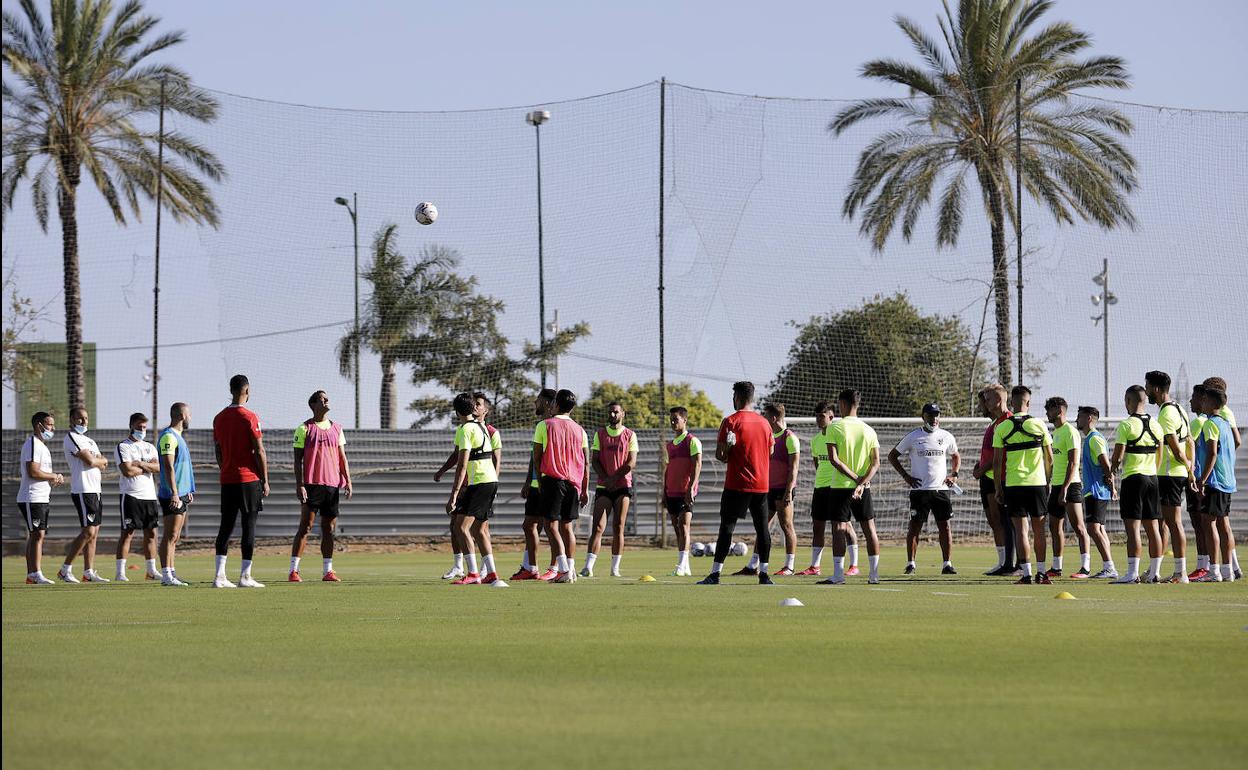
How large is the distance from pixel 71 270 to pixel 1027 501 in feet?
73.7

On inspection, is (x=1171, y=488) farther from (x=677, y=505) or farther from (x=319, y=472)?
(x=319, y=472)

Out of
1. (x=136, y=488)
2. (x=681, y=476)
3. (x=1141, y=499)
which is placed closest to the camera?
(x=1141, y=499)

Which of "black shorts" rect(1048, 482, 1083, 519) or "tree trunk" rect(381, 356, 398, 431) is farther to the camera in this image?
"tree trunk" rect(381, 356, 398, 431)

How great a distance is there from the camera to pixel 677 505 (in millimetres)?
18641

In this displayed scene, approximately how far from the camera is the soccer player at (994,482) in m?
15.8

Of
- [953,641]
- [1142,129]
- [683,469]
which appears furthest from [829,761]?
[1142,129]

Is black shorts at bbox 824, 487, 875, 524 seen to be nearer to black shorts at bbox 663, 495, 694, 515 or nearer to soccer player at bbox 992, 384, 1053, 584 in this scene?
soccer player at bbox 992, 384, 1053, 584

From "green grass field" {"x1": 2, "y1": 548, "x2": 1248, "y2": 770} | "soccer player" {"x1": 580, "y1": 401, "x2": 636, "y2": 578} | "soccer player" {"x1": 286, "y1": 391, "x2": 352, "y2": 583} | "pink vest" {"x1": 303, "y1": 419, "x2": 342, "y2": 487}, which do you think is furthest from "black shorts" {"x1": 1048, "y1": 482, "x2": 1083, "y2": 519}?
"pink vest" {"x1": 303, "y1": 419, "x2": 342, "y2": 487}

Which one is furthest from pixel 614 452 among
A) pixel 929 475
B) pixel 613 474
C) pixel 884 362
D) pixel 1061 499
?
pixel 884 362

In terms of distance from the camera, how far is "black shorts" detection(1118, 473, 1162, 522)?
1534 cm

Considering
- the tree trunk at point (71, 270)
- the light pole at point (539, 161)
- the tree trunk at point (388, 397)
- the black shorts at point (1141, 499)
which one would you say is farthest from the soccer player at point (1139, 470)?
the tree trunk at point (71, 270)

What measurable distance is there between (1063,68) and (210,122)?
16.7 meters

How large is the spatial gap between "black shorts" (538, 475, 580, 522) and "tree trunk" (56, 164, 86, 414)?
1792 cm

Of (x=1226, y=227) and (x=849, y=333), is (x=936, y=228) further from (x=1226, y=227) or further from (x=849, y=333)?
(x=1226, y=227)
